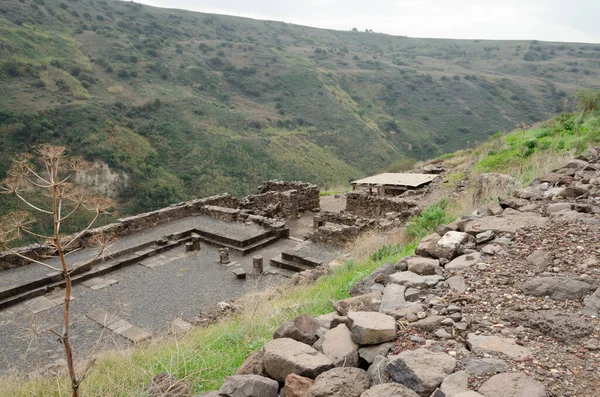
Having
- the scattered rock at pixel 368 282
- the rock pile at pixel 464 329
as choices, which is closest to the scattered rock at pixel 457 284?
the rock pile at pixel 464 329

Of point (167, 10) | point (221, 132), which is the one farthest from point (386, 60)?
point (221, 132)

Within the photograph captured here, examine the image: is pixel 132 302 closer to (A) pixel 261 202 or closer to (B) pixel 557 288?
(A) pixel 261 202

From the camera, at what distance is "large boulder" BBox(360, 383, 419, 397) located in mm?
1753

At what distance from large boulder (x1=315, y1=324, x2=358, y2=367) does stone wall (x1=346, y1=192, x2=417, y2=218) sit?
10.9 m

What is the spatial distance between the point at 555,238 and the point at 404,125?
54.2 metres

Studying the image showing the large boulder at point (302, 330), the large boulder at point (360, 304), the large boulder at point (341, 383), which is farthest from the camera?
the large boulder at point (360, 304)

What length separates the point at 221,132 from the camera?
38750 mm

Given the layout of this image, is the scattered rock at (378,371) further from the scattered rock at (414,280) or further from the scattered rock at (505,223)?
the scattered rock at (505,223)

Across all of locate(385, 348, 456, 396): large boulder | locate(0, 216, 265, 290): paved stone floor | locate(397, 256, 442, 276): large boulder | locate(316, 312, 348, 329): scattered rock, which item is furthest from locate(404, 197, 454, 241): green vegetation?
locate(0, 216, 265, 290): paved stone floor

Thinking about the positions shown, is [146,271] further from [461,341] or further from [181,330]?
[461,341]

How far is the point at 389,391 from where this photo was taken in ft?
5.87

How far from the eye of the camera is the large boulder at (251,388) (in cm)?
217

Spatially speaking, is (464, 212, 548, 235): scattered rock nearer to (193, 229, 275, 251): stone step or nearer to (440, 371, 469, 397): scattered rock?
(440, 371, 469, 397): scattered rock

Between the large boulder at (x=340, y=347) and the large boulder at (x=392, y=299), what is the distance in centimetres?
38
